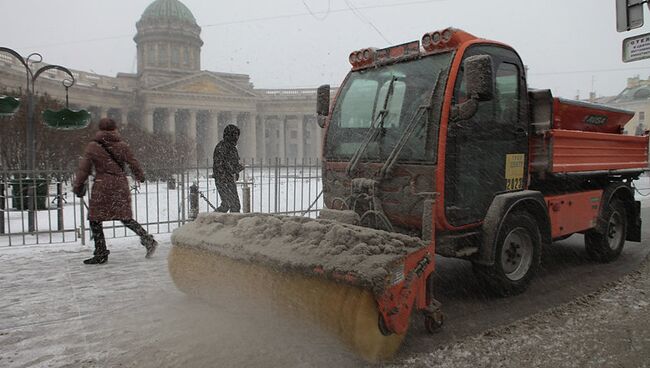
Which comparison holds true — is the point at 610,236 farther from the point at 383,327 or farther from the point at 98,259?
the point at 98,259

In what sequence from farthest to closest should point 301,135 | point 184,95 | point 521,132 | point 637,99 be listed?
1. point 301,135
2. point 184,95
3. point 637,99
4. point 521,132

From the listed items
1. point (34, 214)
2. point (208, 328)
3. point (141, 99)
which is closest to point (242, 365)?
point (208, 328)

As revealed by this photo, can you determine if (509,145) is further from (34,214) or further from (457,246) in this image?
Answer: (34,214)

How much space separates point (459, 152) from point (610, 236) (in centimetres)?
382

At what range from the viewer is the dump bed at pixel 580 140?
5.12 meters

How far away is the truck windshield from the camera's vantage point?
4.36m

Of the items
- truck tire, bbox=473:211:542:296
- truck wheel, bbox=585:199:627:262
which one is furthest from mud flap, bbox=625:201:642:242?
truck tire, bbox=473:211:542:296

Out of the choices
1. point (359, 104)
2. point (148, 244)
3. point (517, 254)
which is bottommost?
point (148, 244)

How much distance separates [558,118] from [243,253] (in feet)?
12.6

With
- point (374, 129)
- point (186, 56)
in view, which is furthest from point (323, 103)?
point (186, 56)

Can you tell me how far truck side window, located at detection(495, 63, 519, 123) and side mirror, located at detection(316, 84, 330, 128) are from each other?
1.90 m

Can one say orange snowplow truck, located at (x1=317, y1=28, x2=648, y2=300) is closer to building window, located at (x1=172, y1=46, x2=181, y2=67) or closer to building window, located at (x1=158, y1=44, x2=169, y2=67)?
building window, located at (x1=172, y1=46, x2=181, y2=67)

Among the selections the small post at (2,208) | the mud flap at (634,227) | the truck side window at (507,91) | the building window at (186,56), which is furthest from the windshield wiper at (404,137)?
the building window at (186,56)

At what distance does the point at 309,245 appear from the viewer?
3641 millimetres
